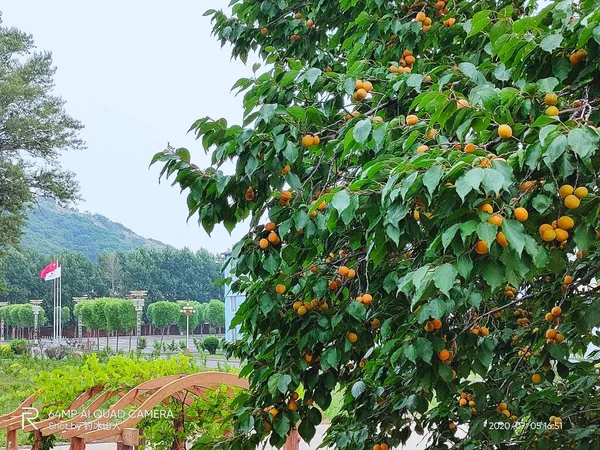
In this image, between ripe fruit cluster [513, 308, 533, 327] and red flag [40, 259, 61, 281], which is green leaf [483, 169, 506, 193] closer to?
ripe fruit cluster [513, 308, 533, 327]

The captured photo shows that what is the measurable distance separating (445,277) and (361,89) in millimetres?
614

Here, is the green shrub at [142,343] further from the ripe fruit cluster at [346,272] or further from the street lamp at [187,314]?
the ripe fruit cluster at [346,272]

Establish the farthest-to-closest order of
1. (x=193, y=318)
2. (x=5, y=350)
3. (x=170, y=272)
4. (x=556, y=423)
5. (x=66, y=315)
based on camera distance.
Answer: (x=193, y=318)
(x=170, y=272)
(x=66, y=315)
(x=5, y=350)
(x=556, y=423)

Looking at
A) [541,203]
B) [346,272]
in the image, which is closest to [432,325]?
[346,272]

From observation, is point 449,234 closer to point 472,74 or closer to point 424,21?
point 472,74

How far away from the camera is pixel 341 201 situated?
0.92 m

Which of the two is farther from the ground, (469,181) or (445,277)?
(469,181)

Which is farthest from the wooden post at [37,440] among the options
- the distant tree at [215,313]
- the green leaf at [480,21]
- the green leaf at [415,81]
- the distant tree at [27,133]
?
the distant tree at [215,313]

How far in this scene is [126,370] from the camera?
3.06m

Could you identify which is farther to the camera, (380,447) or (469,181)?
(380,447)

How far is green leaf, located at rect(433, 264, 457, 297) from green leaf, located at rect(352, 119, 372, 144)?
37 cm

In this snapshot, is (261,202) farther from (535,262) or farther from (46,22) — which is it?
(46,22)

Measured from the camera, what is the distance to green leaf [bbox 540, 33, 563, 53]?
→ 39.4 inches

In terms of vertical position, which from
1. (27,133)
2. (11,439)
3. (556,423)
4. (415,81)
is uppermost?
(27,133)
